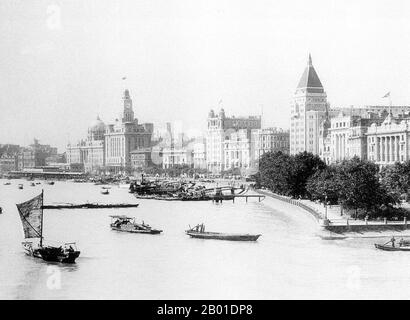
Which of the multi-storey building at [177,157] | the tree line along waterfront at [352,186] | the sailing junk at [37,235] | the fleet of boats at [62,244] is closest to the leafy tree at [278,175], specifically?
the tree line along waterfront at [352,186]

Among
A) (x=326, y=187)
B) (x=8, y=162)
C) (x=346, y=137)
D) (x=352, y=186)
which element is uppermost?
(x=346, y=137)

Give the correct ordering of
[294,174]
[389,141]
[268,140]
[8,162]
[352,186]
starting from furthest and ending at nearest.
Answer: [268,140] < [389,141] < [294,174] < [8,162] < [352,186]

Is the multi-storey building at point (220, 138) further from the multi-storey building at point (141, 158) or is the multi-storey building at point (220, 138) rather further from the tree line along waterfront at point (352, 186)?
the tree line along waterfront at point (352, 186)

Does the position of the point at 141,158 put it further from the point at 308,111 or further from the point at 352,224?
the point at 352,224

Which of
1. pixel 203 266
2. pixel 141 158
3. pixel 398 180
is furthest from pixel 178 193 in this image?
pixel 141 158

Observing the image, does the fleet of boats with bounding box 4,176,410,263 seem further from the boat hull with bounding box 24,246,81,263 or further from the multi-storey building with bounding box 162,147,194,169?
the multi-storey building with bounding box 162,147,194,169
